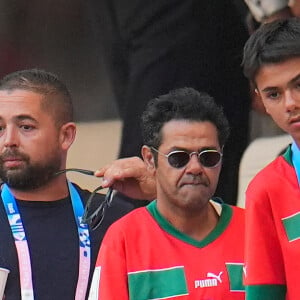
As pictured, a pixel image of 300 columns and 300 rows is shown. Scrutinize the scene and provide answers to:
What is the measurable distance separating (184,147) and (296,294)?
624mm

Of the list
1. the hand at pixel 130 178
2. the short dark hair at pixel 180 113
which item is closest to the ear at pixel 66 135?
the hand at pixel 130 178

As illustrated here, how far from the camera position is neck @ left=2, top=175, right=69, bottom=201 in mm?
3627

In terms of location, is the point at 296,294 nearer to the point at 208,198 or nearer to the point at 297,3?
the point at 208,198

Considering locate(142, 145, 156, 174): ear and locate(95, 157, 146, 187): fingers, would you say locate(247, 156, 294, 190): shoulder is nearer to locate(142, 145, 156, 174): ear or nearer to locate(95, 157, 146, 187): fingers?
locate(142, 145, 156, 174): ear

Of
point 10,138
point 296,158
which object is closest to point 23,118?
point 10,138

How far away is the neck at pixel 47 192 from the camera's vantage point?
11.9 feet

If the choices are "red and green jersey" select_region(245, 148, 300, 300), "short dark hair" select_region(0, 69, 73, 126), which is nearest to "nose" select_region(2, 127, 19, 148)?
"short dark hair" select_region(0, 69, 73, 126)

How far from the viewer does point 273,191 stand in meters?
3.03

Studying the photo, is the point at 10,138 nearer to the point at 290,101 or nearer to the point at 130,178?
the point at 130,178

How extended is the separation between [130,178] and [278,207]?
73 centimetres

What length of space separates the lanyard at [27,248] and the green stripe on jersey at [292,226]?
2.46 feet

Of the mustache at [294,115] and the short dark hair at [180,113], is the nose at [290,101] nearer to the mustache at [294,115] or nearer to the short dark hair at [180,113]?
the mustache at [294,115]

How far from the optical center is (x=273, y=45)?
3092mm

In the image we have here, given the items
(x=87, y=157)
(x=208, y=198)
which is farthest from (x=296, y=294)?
(x=87, y=157)
